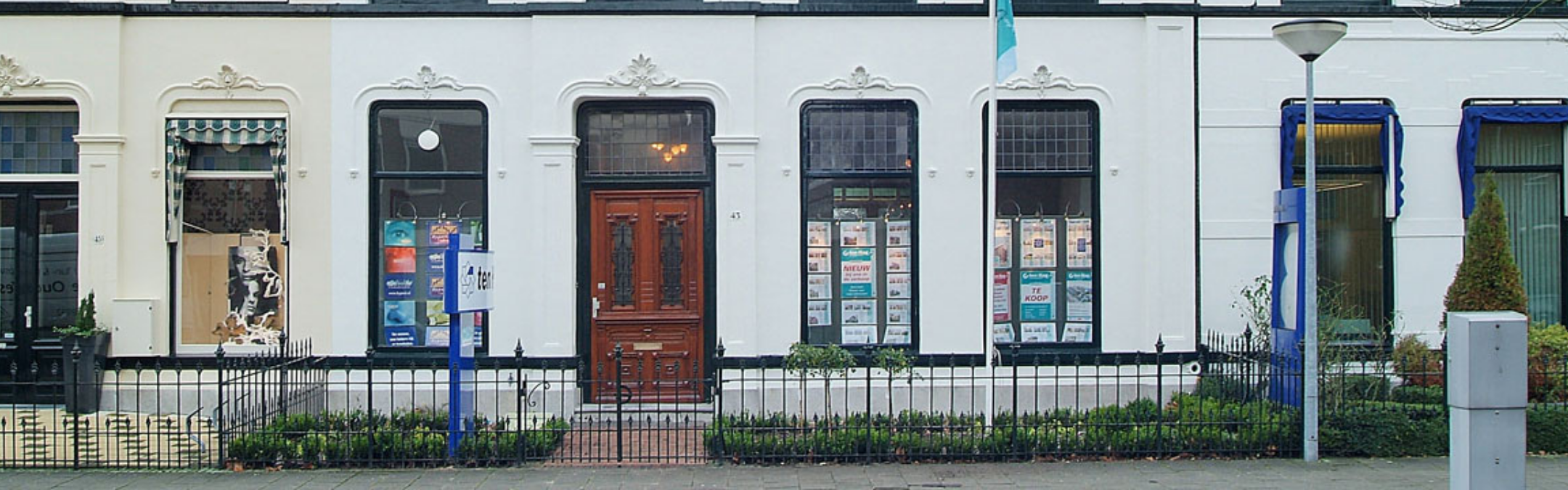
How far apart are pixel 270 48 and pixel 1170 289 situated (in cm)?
918

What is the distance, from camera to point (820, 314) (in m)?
12.6

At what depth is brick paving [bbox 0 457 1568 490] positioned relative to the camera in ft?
30.4

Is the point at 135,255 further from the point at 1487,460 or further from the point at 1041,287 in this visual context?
the point at 1487,460

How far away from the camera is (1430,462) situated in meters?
10.0

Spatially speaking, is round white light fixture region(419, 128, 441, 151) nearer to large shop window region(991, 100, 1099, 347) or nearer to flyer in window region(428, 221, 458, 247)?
flyer in window region(428, 221, 458, 247)

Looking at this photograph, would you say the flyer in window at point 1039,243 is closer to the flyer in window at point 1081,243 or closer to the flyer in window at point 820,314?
the flyer in window at point 1081,243

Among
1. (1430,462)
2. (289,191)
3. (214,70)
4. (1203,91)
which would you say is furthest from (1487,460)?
(214,70)

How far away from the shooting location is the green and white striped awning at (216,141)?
12188mm

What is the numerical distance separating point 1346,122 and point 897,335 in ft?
16.3

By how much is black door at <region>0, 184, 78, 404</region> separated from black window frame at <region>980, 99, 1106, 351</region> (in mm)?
9185

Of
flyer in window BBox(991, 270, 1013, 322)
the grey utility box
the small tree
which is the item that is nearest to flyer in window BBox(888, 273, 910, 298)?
flyer in window BBox(991, 270, 1013, 322)

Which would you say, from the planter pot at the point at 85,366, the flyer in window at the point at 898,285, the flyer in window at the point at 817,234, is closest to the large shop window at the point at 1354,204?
the flyer in window at the point at 898,285

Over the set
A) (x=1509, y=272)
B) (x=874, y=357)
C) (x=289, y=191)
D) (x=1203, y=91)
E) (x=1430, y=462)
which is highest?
(x=1203, y=91)

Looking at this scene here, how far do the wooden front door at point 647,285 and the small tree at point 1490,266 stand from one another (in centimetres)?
728
